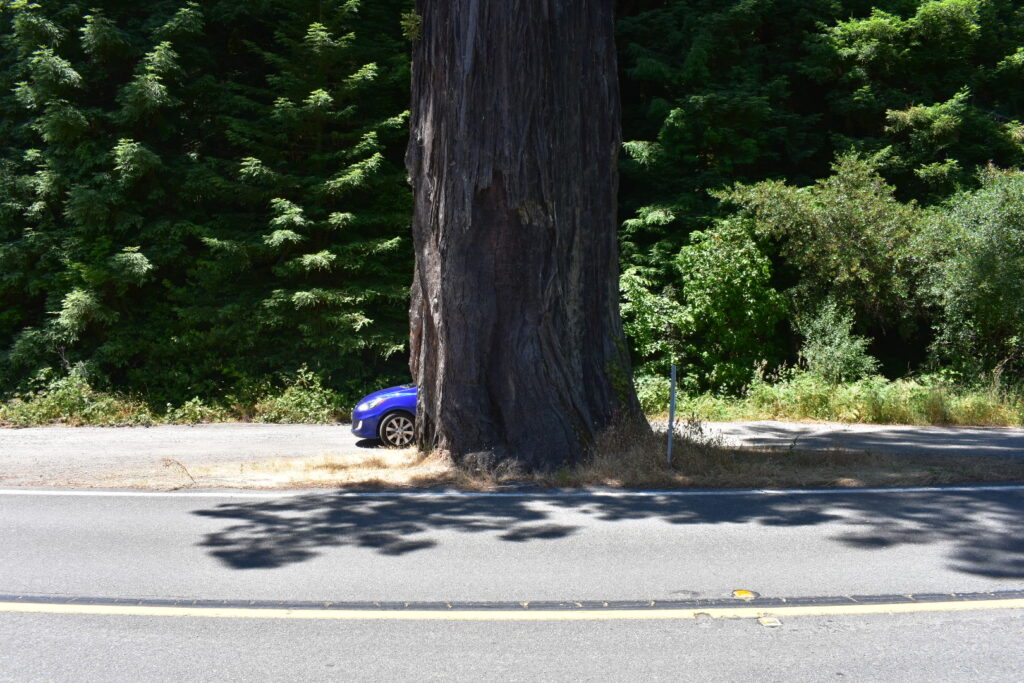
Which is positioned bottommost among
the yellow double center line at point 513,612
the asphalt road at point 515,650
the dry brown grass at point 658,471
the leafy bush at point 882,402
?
the asphalt road at point 515,650

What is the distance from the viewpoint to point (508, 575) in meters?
5.88

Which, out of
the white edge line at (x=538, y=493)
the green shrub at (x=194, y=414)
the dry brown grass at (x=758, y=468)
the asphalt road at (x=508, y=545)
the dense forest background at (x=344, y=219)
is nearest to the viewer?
the asphalt road at (x=508, y=545)

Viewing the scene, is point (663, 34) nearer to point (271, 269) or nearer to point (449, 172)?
point (271, 269)

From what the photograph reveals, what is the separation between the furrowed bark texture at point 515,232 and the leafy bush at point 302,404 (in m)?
7.06

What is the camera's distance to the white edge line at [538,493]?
8484 mm

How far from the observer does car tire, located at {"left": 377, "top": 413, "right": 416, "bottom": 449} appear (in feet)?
43.0

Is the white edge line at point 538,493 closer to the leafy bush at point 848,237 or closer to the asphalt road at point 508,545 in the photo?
the asphalt road at point 508,545

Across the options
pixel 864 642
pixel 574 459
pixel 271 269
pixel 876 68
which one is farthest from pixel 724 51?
pixel 864 642

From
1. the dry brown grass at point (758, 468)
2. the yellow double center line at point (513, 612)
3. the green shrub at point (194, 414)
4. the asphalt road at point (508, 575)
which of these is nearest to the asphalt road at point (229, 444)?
the green shrub at point (194, 414)

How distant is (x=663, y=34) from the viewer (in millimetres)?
Result: 22219

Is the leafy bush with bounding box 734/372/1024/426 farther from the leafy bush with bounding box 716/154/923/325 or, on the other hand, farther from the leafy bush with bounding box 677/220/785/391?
the leafy bush with bounding box 716/154/923/325

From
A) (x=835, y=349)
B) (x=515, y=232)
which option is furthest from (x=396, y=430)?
(x=835, y=349)

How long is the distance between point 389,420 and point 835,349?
10.4 m

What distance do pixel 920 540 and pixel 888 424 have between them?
9624 millimetres
